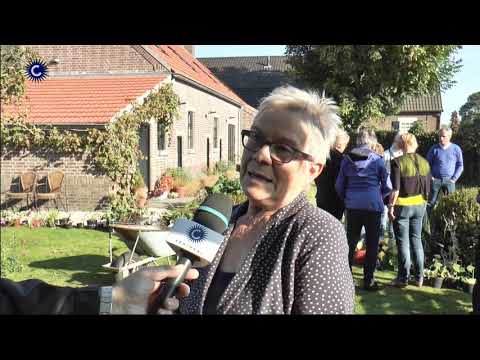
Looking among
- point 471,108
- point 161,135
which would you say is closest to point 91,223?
point 161,135

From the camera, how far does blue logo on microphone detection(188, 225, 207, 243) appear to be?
1712mm

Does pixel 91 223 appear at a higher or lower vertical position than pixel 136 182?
lower

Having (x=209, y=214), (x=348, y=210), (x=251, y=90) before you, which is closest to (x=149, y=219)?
(x=348, y=210)

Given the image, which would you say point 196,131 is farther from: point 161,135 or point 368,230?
point 368,230

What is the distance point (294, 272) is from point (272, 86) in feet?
110

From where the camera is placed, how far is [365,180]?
19.4ft

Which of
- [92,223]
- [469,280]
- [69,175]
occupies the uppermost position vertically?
[69,175]

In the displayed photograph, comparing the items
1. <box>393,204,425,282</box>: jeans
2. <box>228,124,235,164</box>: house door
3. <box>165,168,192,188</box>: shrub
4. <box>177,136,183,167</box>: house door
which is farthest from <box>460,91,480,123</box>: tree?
<box>393,204,425,282</box>: jeans

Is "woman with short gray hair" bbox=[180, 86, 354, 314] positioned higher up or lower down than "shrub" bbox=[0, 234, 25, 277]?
higher up

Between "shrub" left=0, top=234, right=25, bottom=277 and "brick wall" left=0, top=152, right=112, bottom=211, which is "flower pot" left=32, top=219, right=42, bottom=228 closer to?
"brick wall" left=0, top=152, right=112, bottom=211

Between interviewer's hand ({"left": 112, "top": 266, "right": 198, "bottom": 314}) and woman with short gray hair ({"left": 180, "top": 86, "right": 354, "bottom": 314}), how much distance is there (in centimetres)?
31
